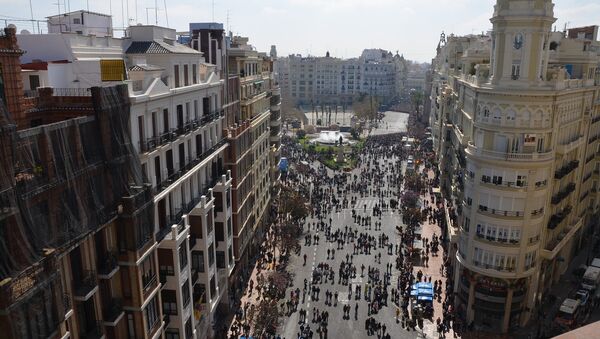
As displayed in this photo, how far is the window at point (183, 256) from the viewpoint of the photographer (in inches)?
1142

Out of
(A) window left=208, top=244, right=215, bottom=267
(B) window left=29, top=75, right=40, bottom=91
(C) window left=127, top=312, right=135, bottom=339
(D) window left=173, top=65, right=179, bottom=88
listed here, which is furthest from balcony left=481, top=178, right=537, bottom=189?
(B) window left=29, top=75, right=40, bottom=91

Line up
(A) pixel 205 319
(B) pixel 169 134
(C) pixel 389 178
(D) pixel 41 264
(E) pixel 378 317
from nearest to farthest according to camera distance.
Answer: (D) pixel 41 264 → (B) pixel 169 134 → (A) pixel 205 319 → (E) pixel 378 317 → (C) pixel 389 178

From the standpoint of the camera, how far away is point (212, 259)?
35.8 m

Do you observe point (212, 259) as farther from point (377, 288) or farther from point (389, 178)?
point (389, 178)

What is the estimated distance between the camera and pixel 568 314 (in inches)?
1534

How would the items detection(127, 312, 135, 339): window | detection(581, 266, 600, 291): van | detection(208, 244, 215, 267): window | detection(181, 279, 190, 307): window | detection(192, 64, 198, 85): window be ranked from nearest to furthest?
1. detection(127, 312, 135, 339): window
2. detection(181, 279, 190, 307): window
3. detection(192, 64, 198, 85): window
4. detection(208, 244, 215, 267): window
5. detection(581, 266, 600, 291): van

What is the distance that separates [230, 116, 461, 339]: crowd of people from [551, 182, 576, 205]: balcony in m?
12.2

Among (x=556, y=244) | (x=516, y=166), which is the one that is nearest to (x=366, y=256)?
(x=556, y=244)

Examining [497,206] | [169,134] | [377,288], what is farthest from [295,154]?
[169,134]

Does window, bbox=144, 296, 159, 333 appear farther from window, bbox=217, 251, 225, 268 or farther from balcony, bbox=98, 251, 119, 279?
window, bbox=217, 251, 225, 268

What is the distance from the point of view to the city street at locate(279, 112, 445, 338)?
130ft

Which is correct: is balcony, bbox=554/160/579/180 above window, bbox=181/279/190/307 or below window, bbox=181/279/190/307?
above

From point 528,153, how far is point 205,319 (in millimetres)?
26206

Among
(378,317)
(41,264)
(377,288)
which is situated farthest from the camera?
(377,288)
